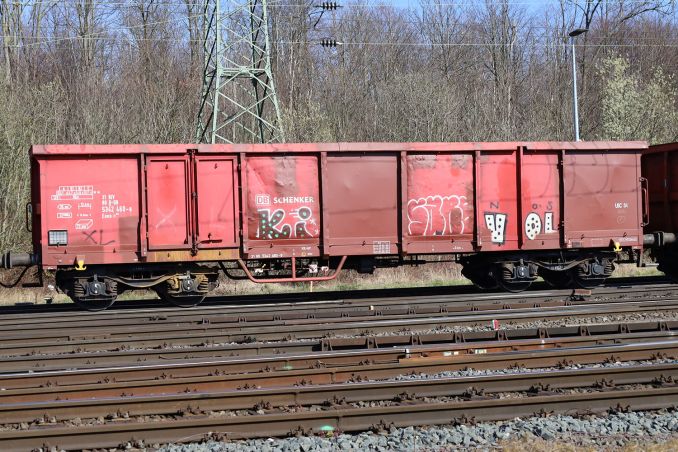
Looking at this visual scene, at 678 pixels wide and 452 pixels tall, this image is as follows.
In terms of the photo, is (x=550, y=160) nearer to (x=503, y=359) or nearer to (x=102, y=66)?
(x=503, y=359)

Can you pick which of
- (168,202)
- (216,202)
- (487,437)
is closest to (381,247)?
(216,202)

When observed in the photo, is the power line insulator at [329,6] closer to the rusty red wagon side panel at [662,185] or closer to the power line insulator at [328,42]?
the power line insulator at [328,42]

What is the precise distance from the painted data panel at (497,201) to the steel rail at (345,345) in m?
5.38

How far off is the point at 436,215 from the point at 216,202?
4463 mm

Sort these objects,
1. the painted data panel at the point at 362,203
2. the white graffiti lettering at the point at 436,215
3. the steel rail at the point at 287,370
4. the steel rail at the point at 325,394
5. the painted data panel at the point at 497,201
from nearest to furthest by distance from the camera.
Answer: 1. the steel rail at the point at 325,394
2. the steel rail at the point at 287,370
3. the painted data panel at the point at 362,203
4. the white graffiti lettering at the point at 436,215
5. the painted data panel at the point at 497,201

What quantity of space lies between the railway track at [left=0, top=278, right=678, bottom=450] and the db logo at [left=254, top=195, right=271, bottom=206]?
9.81 feet

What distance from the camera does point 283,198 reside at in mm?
14633

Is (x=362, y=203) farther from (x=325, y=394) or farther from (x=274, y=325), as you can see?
(x=325, y=394)

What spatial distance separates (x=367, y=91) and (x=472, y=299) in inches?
1208

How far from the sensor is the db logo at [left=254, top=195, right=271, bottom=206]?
14.6 metres

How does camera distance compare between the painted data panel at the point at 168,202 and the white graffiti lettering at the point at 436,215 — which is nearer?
the painted data panel at the point at 168,202

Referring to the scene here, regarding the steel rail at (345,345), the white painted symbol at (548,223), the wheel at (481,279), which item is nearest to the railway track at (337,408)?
the steel rail at (345,345)

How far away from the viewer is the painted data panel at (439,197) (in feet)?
49.3

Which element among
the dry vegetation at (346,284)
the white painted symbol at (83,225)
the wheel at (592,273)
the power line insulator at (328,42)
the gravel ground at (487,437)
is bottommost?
the gravel ground at (487,437)
